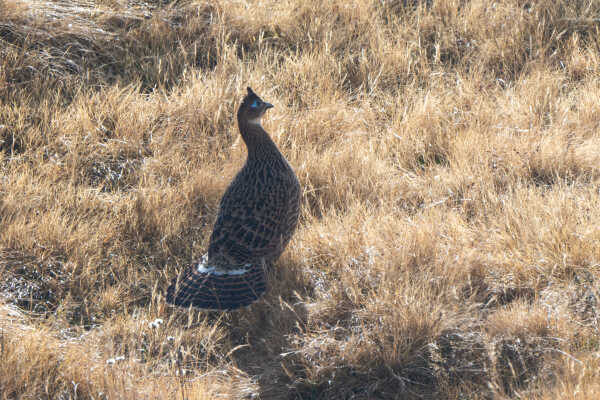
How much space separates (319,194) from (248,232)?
100 cm

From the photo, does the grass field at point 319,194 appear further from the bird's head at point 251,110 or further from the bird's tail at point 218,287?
the bird's head at point 251,110

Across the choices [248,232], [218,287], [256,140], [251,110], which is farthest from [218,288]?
[251,110]

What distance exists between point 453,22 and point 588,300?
3595 mm

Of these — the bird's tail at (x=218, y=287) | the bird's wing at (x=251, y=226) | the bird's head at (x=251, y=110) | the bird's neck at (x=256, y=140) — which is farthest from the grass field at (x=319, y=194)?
the bird's head at (x=251, y=110)

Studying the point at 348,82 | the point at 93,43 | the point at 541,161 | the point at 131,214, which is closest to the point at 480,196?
the point at 541,161

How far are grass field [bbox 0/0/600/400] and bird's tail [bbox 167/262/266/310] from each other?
0.17 meters

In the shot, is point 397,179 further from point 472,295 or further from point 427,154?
point 472,295

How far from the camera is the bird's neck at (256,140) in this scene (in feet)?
13.8

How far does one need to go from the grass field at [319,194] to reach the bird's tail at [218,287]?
171 mm

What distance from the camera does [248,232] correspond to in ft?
13.1

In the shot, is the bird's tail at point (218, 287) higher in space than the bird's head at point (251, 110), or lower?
lower

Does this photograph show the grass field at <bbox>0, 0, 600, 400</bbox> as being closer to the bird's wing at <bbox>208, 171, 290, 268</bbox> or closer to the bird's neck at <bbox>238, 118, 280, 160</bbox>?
the bird's wing at <bbox>208, 171, 290, 268</bbox>

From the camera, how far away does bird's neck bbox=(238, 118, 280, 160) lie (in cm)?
419

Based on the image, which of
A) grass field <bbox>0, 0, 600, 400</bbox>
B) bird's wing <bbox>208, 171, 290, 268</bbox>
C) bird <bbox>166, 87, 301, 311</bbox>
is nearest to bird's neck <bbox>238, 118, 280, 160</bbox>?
bird <bbox>166, 87, 301, 311</bbox>
